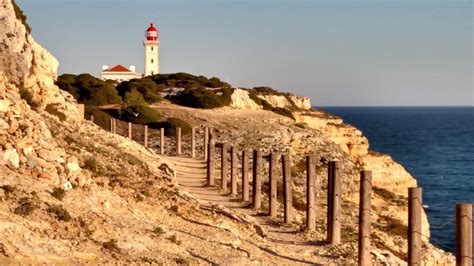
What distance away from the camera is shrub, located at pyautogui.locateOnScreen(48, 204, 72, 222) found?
12970 millimetres

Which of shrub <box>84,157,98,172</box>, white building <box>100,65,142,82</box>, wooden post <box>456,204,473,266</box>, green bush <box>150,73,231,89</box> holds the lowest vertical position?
wooden post <box>456,204,473,266</box>

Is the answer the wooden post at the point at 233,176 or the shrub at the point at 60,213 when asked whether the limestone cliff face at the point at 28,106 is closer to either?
the shrub at the point at 60,213

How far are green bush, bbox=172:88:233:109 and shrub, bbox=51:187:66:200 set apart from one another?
115ft

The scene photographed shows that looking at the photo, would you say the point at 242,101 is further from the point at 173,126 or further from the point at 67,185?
the point at 67,185

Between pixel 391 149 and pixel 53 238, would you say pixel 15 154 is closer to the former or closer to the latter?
pixel 53 238

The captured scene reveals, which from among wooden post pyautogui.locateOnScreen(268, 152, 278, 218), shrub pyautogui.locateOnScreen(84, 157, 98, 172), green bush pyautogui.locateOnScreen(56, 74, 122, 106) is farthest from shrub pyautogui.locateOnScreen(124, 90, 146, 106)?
shrub pyautogui.locateOnScreen(84, 157, 98, 172)

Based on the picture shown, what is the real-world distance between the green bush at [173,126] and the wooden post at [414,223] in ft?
81.2

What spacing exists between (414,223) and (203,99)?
36445 mm

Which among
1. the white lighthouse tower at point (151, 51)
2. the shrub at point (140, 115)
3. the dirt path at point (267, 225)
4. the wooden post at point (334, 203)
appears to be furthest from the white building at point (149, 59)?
the wooden post at point (334, 203)

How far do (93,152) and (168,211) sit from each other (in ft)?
11.2

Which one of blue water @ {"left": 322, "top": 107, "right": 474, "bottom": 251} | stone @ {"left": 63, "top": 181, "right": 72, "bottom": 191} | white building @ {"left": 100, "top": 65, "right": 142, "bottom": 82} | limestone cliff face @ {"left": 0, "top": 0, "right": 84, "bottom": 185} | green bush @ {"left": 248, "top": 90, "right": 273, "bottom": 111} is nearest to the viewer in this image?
limestone cliff face @ {"left": 0, "top": 0, "right": 84, "bottom": 185}

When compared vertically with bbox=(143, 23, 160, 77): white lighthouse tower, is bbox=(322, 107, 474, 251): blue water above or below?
below

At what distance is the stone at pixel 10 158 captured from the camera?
14039 mm

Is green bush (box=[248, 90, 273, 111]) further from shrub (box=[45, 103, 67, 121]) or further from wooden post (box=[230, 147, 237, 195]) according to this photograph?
shrub (box=[45, 103, 67, 121])
